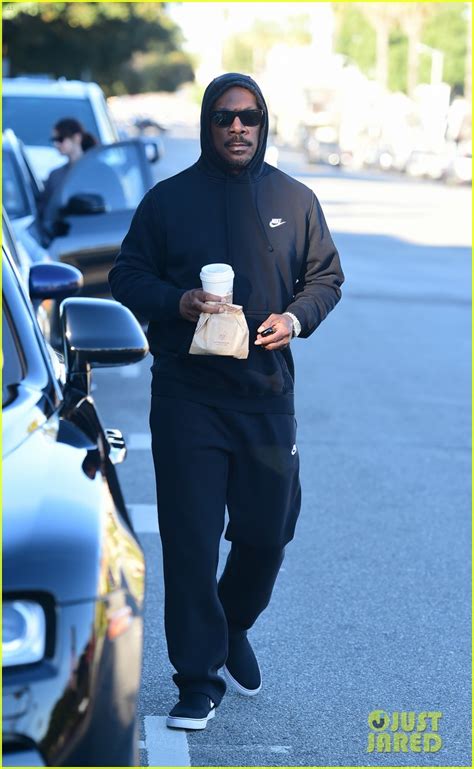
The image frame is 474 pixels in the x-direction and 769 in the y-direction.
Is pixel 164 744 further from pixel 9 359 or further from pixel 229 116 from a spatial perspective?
pixel 229 116

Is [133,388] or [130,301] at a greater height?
[130,301]

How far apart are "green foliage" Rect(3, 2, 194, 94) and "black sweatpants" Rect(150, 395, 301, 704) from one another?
25418mm

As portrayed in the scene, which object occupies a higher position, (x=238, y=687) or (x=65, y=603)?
(x=65, y=603)

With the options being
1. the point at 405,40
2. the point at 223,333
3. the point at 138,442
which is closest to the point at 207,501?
the point at 223,333

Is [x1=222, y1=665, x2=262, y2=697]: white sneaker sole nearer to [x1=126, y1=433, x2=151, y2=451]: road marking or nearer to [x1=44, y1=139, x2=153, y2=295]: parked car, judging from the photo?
[x1=126, y1=433, x2=151, y2=451]: road marking

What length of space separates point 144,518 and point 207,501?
2.83 meters

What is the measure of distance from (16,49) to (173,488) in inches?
1305

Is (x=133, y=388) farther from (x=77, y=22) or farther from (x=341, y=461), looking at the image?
(x=77, y=22)

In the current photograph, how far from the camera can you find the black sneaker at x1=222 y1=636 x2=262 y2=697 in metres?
4.72

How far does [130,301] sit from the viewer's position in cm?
429

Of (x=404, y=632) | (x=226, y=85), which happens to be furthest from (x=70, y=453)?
(x=404, y=632)

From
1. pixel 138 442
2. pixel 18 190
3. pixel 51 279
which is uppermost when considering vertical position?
pixel 51 279

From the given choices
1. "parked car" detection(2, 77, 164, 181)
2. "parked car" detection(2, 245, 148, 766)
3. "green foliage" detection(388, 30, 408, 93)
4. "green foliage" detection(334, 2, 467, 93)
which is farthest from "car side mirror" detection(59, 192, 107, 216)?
"green foliage" detection(388, 30, 408, 93)

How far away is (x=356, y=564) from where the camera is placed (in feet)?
21.4
